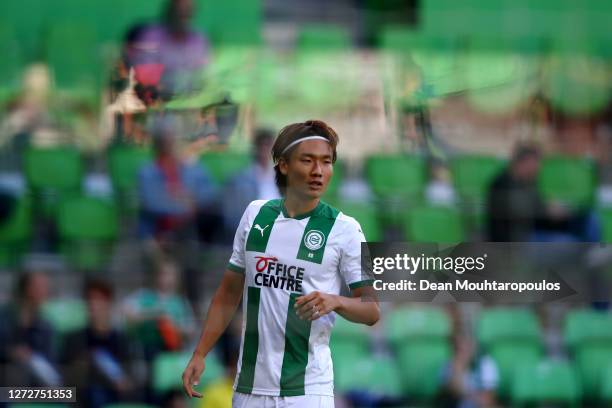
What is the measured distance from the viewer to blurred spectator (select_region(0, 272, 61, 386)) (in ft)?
12.0

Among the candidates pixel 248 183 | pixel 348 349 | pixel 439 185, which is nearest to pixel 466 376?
pixel 348 349

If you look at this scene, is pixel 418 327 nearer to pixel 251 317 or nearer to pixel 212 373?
pixel 212 373

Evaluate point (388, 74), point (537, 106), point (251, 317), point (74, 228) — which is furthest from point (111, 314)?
point (537, 106)

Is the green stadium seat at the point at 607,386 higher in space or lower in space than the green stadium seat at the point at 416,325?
lower

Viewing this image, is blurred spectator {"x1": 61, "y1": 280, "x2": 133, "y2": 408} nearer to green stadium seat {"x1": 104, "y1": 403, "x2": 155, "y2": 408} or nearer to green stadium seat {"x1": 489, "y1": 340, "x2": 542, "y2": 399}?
green stadium seat {"x1": 104, "y1": 403, "x2": 155, "y2": 408}

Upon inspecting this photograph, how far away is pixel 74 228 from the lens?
3.66 m

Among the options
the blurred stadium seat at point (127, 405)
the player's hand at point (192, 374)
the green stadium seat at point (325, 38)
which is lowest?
the blurred stadium seat at point (127, 405)

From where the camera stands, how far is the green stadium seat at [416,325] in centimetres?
371

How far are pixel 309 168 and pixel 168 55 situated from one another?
2.98 ft

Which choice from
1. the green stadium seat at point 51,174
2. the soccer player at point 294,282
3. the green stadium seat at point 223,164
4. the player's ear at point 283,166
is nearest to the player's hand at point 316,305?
the soccer player at point 294,282

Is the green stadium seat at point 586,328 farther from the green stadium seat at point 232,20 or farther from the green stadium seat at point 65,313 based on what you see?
the green stadium seat at point 65,313

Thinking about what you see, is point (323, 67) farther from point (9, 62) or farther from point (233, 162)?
point (9, 62)

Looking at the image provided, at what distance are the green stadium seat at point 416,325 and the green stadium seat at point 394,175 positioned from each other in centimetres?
36

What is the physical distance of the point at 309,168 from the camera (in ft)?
9.77
